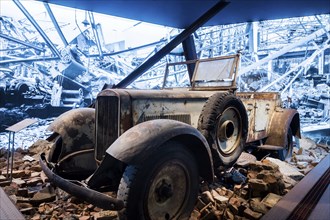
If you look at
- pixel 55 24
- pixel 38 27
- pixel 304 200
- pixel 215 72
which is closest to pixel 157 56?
pixel 215 72

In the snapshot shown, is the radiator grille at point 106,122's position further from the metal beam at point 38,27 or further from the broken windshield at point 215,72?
the metal beam at point 38,27

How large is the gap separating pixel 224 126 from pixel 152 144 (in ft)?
4.19

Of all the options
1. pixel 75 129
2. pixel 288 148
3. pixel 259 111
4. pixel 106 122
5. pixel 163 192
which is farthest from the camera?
pixel 288 148

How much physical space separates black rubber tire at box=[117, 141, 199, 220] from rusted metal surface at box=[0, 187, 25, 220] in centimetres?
97

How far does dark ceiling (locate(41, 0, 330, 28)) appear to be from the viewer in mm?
4137

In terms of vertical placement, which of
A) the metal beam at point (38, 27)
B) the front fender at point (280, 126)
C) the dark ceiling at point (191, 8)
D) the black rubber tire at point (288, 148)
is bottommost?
the black rubber tire at point (288, 148)

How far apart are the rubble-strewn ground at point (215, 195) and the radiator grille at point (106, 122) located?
606mm

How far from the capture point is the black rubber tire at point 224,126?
2.48 m

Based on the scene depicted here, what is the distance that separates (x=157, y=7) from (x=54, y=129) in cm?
294

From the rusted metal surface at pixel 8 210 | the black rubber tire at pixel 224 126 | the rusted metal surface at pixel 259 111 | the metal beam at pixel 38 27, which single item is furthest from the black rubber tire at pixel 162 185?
the metal beam at pixel 38 27

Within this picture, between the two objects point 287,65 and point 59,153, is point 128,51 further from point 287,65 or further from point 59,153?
point 287,65

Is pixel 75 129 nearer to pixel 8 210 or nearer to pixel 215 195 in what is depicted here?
pixel 8 210

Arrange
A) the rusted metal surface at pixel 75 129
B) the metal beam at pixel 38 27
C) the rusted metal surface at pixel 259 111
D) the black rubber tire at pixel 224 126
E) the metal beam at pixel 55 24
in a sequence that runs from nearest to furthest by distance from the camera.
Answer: the black rubber tire at pixel 224 126, the rusted metal surface at pixel 75 129, the rusted metal surface at pixel 259 111, the metal beam at pixel 38 27, the metal beam at pixel 55 24

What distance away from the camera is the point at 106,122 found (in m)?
2.23
